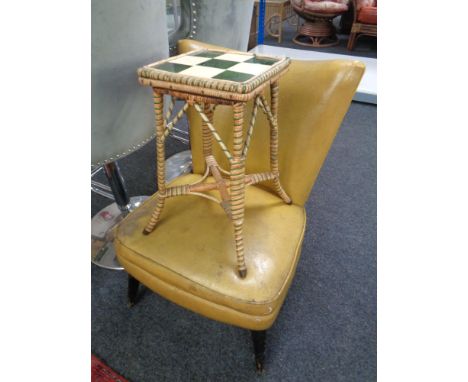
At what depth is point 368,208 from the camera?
1.56 m

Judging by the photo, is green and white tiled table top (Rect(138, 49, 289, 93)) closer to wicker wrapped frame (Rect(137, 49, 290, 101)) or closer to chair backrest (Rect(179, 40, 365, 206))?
wicker wrapped frame (Rect(137, 49, 290, 101))

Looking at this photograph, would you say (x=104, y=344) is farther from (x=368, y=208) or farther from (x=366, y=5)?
(x=366, y=5)

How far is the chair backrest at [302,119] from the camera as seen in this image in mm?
785

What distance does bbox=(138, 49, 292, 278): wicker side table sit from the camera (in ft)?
1.94

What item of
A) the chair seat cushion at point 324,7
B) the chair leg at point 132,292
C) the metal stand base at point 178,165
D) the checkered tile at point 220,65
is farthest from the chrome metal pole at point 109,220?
the chair seat cushion at point 324,7

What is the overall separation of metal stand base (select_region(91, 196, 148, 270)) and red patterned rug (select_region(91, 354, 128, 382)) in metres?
0.36

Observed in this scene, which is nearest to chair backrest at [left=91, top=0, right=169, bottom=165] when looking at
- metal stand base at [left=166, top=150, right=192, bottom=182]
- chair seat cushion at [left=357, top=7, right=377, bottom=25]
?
metal stand base at [left=166, top=150, right=192, bottom=182]

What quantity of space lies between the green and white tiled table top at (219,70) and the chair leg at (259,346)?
616mm

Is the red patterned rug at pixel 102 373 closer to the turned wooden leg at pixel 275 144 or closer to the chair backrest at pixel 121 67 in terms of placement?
the chair backrest at pixel 121 67

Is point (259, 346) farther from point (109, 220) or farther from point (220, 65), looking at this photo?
point (109, 220)

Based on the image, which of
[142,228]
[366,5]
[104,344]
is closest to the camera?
[142,228]

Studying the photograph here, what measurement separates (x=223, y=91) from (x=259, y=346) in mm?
672

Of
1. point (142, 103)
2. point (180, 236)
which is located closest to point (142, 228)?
point (180, 236)

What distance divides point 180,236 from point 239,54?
495mm
